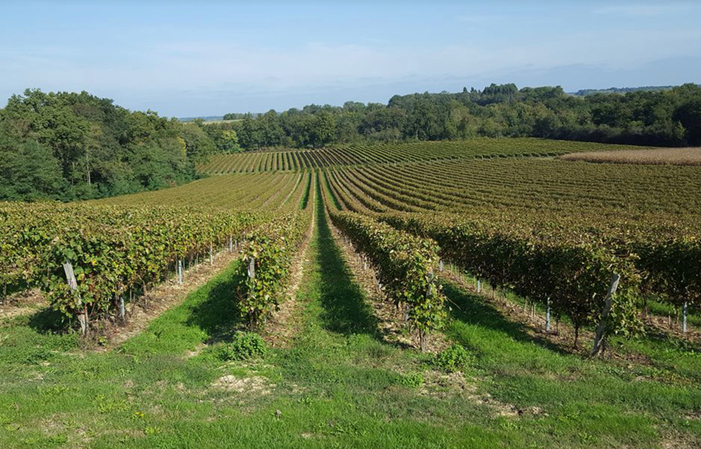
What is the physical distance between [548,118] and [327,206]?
106 meters

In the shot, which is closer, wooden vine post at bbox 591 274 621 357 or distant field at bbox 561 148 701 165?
wooden vine post at bbox 591 274 621 357

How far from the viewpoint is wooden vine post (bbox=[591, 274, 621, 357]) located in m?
9.59

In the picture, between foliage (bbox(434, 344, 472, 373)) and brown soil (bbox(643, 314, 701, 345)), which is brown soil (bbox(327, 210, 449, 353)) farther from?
brown soil (bbox(643, 314, 701, 345))

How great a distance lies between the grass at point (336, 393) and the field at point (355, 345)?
40mm

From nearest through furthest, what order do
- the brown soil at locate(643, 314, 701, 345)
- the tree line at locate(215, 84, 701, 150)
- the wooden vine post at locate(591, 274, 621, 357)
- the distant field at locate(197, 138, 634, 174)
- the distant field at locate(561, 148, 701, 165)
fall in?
the wooden vine post at locate(591, 274, 621, 357)
the brown soil at locate(643, 314, 701, 345)
the distant field at locate(561, 148, 701, 165)
the tree line at locate(215, 84, 701, 150)
the distant field at locate(197, 138, 634, 174)

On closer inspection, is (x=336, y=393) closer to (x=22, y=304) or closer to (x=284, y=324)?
(x=284, y=324)

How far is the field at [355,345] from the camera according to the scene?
6242mm

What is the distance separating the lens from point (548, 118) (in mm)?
137625

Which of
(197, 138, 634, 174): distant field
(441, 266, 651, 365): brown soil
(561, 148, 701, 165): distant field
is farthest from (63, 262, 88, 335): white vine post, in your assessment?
(197, 138, 634, 174): distant field

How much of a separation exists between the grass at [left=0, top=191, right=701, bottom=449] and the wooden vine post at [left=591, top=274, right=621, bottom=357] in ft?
1.65

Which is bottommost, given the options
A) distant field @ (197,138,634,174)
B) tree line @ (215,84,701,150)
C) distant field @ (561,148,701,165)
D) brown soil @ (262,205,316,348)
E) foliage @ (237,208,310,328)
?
brown soil @ (262,205,316,348)

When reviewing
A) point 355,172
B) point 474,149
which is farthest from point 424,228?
point 474,149

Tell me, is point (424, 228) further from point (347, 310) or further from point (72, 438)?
point (72, 438)

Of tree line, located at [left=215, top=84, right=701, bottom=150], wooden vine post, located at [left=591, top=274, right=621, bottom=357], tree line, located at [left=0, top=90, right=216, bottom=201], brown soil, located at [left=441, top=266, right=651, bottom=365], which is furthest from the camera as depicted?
tree line, located at [left=215, top=84, right=701, bottom=150]
